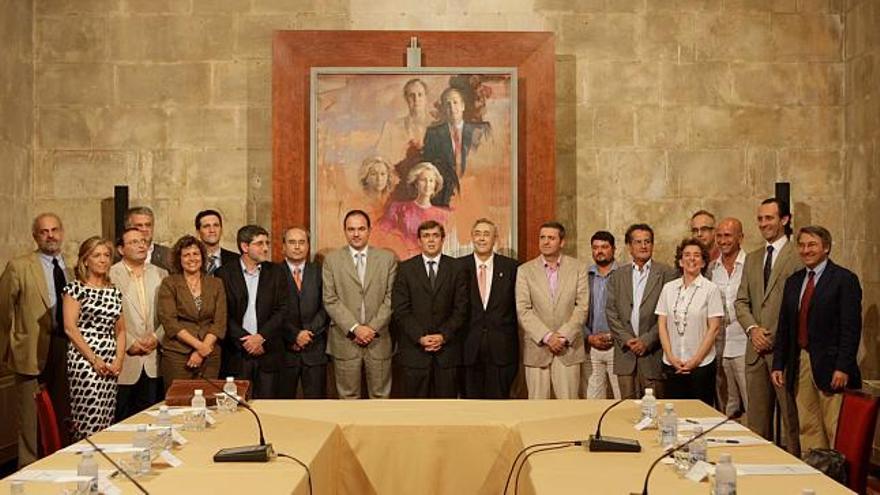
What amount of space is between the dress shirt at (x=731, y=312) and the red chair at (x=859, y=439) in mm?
2941

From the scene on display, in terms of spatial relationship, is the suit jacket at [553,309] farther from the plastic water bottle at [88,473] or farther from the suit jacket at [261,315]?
the plastic water bottle at [88,473]

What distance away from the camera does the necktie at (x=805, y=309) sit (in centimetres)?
638

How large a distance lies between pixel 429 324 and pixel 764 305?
2.27 metres

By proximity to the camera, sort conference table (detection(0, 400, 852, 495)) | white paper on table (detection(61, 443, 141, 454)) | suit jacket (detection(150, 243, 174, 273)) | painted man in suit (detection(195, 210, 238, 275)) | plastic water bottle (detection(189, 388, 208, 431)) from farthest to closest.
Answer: suit jacket (detection(150, 243, 174, 273))
painted man in suit (detection(195, 210, 238, 275))
plastic water bottle (detection(189, 388, 208, 431))
white paper on table (detection(61, 443, 141, 454))
conference table (detection(0, 400, 852, 495))

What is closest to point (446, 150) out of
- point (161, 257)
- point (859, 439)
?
point (161, 257)

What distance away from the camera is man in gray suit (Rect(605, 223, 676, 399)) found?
7188 mm

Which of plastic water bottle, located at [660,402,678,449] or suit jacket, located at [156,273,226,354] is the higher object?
suit jacket, located at [156,273,226,354]

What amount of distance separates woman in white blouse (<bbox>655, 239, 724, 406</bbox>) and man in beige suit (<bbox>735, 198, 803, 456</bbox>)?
0.34 metres

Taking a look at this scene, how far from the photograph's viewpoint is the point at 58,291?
724 centimetres

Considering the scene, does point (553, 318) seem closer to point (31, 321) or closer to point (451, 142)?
point (451, 142)

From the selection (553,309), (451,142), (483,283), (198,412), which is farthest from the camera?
(451,142)

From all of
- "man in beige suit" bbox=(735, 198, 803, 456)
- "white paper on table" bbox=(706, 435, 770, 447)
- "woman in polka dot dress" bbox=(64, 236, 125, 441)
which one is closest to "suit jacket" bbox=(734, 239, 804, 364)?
"man in beige suit" bbox=(735, 198, 803, 456)

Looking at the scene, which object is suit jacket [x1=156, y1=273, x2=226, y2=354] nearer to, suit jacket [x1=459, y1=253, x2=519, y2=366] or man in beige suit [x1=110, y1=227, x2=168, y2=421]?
man in beige suit [x1=110, y1=227, x2=168, y2=421]

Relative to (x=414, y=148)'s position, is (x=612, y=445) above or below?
below
